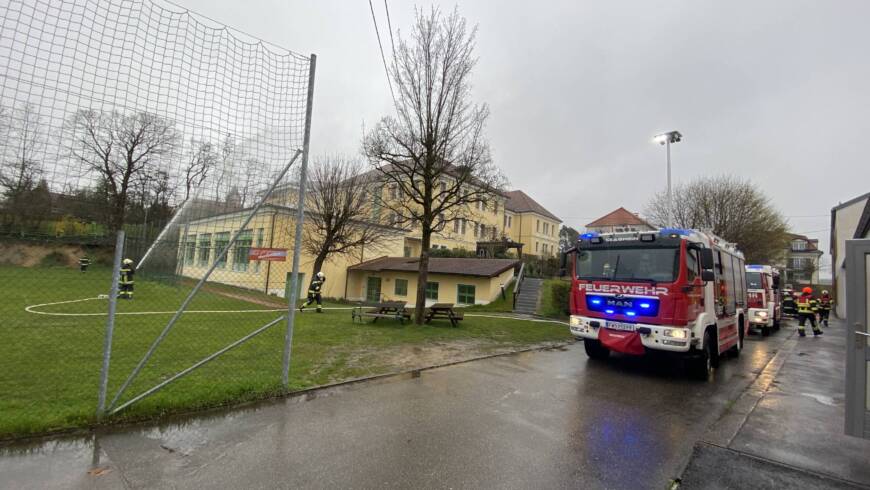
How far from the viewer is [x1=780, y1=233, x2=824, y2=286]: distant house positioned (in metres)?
58.0

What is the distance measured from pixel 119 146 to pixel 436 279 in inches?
880

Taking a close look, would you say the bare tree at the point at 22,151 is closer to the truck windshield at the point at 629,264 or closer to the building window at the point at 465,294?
the truck windshield at the point at 629,264

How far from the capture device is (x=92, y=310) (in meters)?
12.4

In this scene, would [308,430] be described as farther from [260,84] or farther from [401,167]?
[401,167]

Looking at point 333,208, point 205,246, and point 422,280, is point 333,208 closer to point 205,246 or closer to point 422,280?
point 422,280

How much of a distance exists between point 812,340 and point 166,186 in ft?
70.9

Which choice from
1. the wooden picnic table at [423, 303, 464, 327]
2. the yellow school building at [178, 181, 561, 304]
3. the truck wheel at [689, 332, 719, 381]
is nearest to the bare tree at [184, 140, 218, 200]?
the yellow school building at [178, 181, 561, 304]

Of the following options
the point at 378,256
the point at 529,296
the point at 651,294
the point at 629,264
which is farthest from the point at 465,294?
the point at 651,294

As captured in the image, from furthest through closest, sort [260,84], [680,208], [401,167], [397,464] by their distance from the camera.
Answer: [680,208], [401,167], [260,84], [397,464]

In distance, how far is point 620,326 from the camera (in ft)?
24.2

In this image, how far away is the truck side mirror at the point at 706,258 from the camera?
714 cm

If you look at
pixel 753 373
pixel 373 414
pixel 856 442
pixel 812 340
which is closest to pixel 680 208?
pixel 812 340

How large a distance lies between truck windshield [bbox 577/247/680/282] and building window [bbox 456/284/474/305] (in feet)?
52.6

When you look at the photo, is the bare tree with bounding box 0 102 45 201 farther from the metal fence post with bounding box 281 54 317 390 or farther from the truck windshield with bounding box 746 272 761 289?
the truck windshield with bounding box 746 272 761 289
